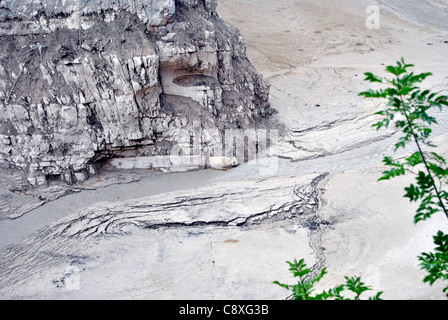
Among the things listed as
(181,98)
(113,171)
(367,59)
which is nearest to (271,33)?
(367,59)

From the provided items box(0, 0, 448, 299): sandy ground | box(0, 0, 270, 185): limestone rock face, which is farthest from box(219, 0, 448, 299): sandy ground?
box(0, 0, 270, 185): limestone rock face

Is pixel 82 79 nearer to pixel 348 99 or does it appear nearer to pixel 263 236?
pixel 263 236

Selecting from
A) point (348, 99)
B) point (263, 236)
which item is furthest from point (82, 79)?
point (348, 99)

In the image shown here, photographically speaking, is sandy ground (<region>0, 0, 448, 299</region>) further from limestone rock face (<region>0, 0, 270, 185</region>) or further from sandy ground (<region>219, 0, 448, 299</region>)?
limestone rock face (<region>0, 0, 270, 185</region>)

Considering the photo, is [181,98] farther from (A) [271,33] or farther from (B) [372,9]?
(B) [372,9]

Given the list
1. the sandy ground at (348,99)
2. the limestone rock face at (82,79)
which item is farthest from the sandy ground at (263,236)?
the limestone rock face at (82,79)

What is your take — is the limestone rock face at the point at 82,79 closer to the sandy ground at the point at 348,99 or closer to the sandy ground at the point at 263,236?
the sandy ground at the point at 263,236
